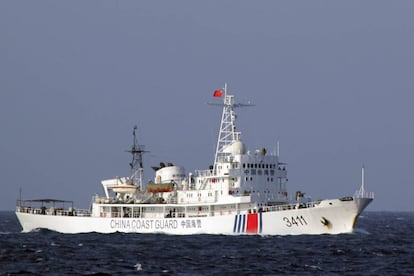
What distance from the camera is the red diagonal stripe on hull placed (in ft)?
261

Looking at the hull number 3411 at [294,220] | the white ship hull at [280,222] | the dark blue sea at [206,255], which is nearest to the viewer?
the dark blue sea at [206,255]

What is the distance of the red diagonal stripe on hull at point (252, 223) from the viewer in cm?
7969

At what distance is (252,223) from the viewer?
79.8 metres

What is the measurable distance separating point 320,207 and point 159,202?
1870 centimetres

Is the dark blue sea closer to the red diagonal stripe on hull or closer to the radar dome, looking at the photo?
the red diagonal stripe on hull

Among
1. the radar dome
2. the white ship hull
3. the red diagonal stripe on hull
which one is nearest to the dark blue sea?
the white ship hull

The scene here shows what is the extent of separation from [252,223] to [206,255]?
60.1ft

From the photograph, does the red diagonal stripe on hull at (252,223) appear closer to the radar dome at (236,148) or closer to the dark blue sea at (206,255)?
the dark blue sea at (206,255)

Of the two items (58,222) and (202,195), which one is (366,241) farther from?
(58,222)

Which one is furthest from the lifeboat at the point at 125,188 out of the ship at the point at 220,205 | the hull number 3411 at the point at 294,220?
the hull number 3411 at the point at 294,220

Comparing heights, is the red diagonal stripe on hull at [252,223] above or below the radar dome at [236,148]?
below

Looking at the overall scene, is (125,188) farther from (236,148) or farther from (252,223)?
(252,223)

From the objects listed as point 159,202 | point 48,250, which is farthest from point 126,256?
point 159,202

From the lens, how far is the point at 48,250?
6594 cm
